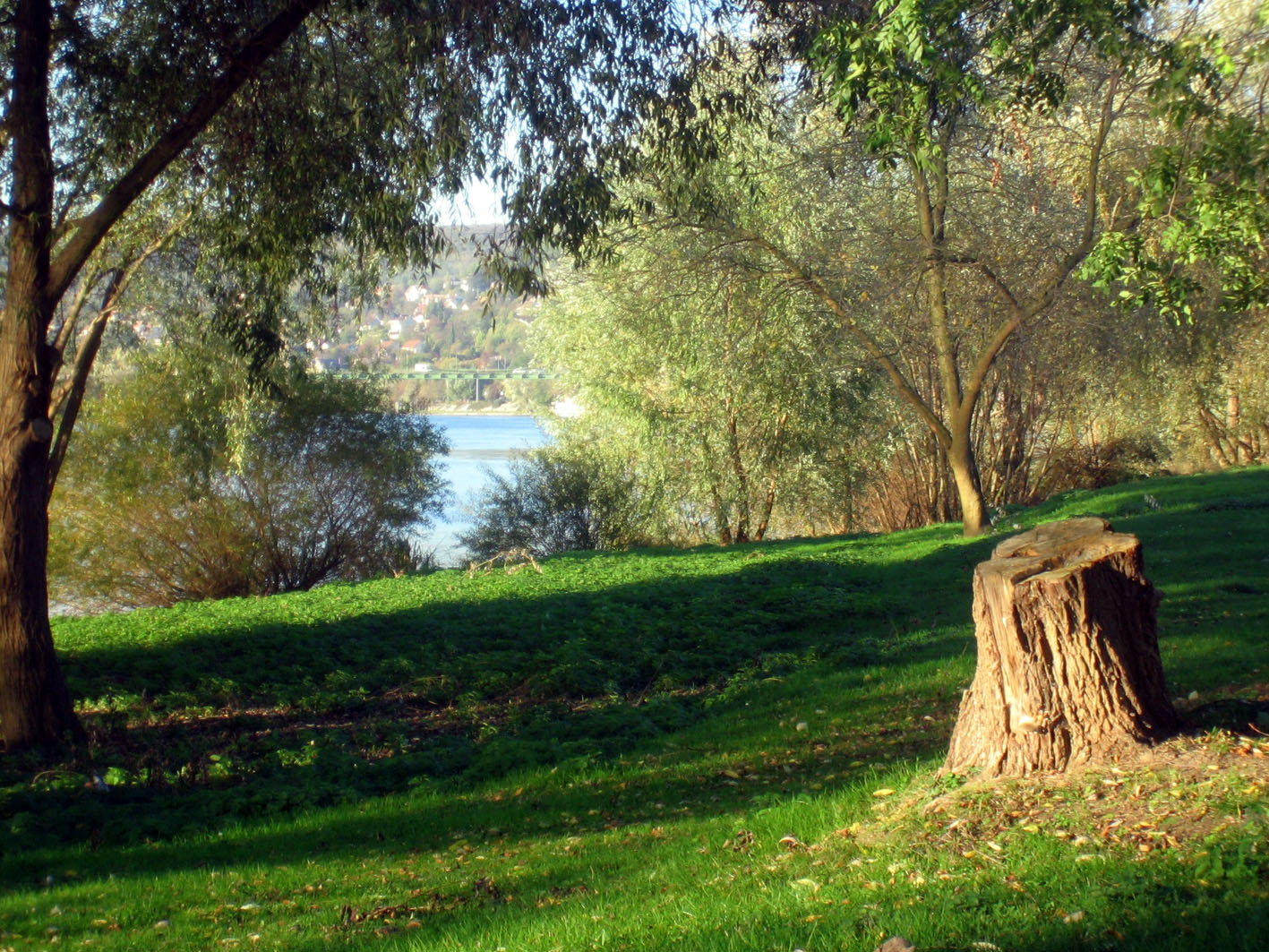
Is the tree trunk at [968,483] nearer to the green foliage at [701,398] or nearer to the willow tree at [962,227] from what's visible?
the willow tree at [962,227]

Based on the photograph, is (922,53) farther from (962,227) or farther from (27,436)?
(962,227)

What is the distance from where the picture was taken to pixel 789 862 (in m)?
4.26

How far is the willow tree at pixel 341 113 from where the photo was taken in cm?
914

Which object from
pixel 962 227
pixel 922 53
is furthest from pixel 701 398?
pixel 922 53

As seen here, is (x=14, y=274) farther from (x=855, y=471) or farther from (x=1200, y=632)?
(x=855, y=471)

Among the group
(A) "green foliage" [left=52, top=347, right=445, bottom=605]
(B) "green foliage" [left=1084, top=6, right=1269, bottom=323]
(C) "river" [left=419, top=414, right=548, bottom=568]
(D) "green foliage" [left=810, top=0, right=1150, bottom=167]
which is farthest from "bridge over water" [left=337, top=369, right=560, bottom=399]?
(B) "green foliage" [left=1084, top=6, right=1269, bottom=323]

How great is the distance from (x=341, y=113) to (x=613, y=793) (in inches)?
279

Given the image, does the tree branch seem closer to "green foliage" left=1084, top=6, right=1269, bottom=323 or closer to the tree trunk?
"green foliage" left=1084, top=6, right=1269, bottom=323

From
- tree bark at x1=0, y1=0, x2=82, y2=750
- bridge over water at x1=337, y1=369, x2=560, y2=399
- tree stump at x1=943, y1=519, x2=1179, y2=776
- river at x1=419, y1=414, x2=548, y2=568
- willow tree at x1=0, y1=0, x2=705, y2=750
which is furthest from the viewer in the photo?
river at x1=419, y1=414, x2=548, y2=568

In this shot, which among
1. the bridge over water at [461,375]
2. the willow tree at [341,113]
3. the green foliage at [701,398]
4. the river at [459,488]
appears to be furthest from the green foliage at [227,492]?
the willow tree at [341,113]

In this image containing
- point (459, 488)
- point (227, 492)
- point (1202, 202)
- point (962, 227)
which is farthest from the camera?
point (459, 488)

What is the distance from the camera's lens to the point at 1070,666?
15.0 ft

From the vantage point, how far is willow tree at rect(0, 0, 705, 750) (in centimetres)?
914

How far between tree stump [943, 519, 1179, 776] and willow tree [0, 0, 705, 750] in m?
6.55
